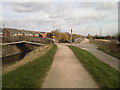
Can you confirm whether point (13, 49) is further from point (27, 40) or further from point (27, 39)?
point (27, 39)

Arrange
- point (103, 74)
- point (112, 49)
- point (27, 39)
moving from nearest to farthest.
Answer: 1. point (103, 74)
2. point (112, 49)
3. point (27, 39)

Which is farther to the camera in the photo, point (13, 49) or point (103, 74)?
point (13, 49)

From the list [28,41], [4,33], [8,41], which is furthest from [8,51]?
[4,33]

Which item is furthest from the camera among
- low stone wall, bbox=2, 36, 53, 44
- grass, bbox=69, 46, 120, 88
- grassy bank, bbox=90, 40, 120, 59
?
low stone wall, bbox=2, 36, 53, 44

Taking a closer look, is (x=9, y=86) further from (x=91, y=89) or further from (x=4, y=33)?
(x=4, y=33)

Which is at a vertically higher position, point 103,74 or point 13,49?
point 103,74

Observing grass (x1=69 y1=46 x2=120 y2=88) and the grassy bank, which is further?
the grassy bank

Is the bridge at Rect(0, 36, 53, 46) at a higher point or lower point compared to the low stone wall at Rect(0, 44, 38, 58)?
higher

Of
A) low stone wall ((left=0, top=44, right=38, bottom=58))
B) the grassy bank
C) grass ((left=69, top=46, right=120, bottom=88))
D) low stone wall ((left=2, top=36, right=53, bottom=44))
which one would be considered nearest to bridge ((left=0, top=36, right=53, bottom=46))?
low stone wall ((left=2, top=36, right=53, bottom=44))

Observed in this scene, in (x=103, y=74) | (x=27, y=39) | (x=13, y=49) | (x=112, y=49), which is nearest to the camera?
(x=103, y=74)

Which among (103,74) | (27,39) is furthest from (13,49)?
(103,74)

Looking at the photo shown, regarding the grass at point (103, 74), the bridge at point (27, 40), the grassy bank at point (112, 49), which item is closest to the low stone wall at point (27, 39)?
the bridge at point (27, 40)

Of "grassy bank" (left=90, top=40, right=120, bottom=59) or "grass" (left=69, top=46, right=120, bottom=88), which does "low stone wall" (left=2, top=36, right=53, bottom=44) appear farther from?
"grass" (left=69, top=46, right=120, bottom=88)

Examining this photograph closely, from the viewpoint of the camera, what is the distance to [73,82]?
4.18 meters
